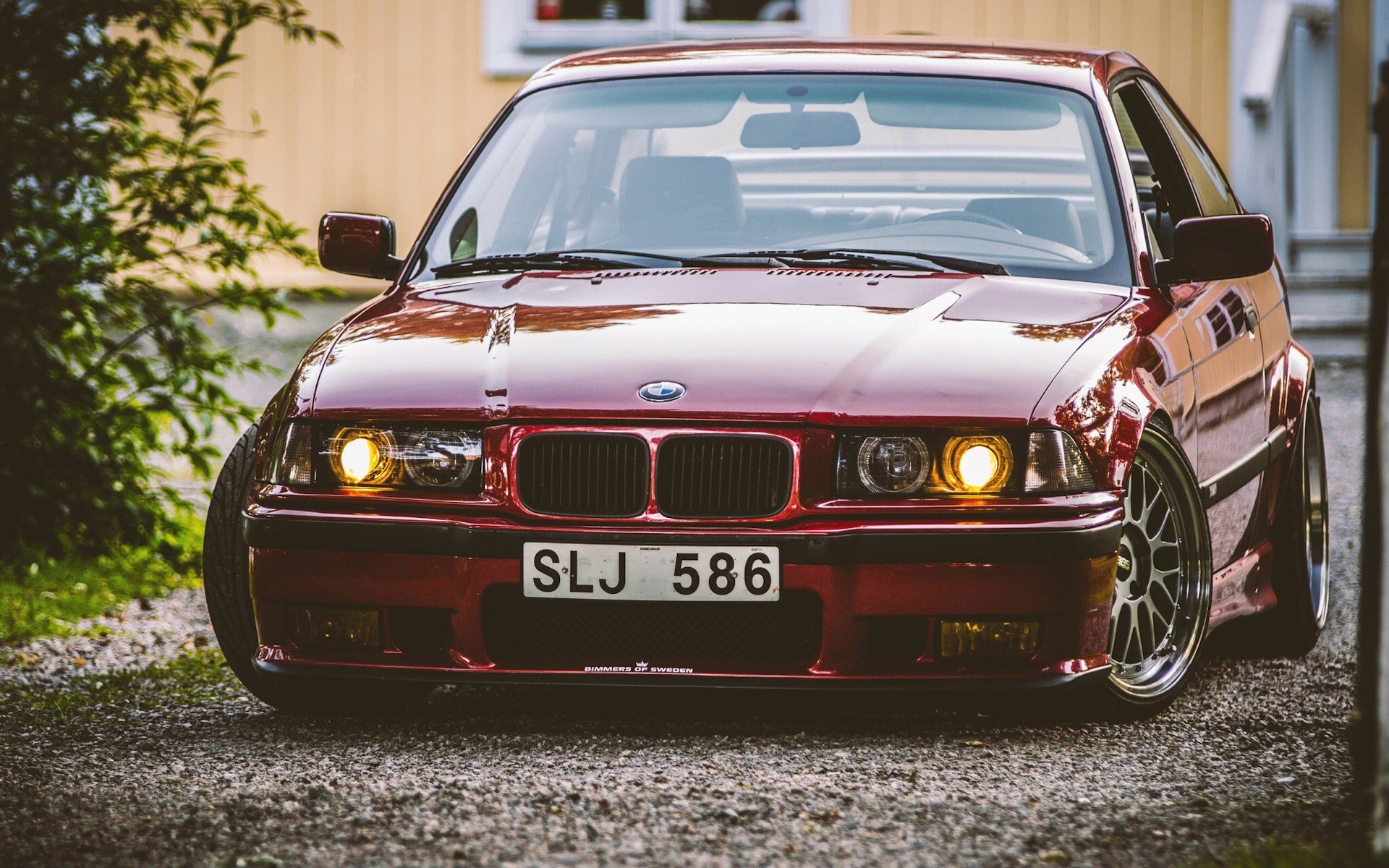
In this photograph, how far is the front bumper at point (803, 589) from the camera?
11.6 ft

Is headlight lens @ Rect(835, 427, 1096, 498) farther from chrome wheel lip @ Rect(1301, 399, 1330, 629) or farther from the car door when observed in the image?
chrome wheel lip @ Rect(1301, 399, 1330, 629)


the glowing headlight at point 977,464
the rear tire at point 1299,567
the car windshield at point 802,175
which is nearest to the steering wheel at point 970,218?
the car windshield at point 802,175

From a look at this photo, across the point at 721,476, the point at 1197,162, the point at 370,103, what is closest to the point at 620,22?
the point at 370,103

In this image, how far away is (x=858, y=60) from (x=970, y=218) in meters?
0.68

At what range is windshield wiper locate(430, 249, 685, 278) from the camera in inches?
176

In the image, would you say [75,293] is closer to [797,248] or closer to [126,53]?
[126,53]

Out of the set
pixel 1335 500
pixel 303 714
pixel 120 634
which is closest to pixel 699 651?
pixel 303 714

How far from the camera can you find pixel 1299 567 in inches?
196

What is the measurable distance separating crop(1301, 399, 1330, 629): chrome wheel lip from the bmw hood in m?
1.29

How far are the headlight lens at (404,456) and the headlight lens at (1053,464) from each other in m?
1.08

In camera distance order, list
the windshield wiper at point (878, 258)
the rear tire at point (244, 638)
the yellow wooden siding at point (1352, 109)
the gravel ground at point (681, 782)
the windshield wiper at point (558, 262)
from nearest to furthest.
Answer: the gravel ground at point (681, 782), the rear tire at point (244, 638), the windshield wiper at point (878, 258), the windshield wiper at point (558, 262), the yellow wooden siding at point (1352, 109)

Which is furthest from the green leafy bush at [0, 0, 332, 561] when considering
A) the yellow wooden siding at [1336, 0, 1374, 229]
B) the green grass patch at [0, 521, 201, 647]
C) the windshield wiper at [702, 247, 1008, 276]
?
the yellow wooden siding at [1336, 0, 1374, 229]

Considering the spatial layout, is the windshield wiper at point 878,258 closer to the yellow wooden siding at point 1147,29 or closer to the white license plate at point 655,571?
the white license plate at point 655,571

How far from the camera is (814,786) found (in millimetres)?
3484
